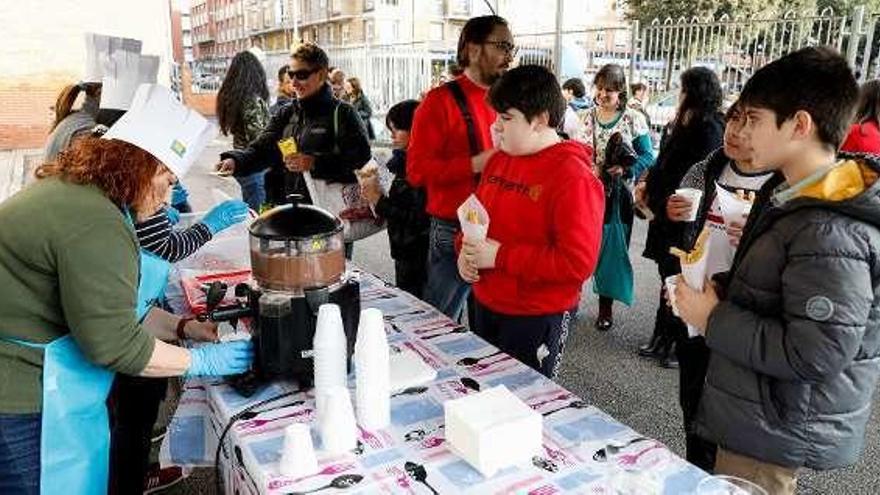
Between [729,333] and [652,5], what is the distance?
1629 cm

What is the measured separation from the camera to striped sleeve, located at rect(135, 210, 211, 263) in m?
2.01

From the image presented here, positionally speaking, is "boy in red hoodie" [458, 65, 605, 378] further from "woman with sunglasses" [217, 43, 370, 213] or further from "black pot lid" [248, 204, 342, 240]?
"woman with sunglasses" [217, 43, 370, 213]

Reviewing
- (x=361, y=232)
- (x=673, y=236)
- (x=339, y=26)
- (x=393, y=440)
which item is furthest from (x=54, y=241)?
(x=339, y=26)

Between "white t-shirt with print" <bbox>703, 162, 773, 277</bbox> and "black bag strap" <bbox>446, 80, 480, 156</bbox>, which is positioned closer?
"white t-shirt with print" <bbox>703, 162, 773, 277</bbox>

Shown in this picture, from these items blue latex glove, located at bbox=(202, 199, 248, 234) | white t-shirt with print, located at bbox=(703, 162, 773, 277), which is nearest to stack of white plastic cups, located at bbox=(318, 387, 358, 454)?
white t-shirt with print, located at bbox=(703, 162, 773, 277)

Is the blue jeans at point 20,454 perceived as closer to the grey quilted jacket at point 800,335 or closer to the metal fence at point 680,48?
the grey quilted jacket at point 800,335

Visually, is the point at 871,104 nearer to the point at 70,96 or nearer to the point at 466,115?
the point at 466,115

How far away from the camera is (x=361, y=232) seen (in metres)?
3.13

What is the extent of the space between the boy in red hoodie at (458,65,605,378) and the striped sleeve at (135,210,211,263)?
3.26 feet

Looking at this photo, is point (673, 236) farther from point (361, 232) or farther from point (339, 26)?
point (339, 26)

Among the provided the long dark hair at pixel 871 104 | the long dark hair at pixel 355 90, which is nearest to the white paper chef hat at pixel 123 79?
the long dark hair at pixel 871 104

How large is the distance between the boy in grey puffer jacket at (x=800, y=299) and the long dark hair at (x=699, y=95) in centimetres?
171

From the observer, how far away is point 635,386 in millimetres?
3145

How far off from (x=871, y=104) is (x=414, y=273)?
7.74 ft
